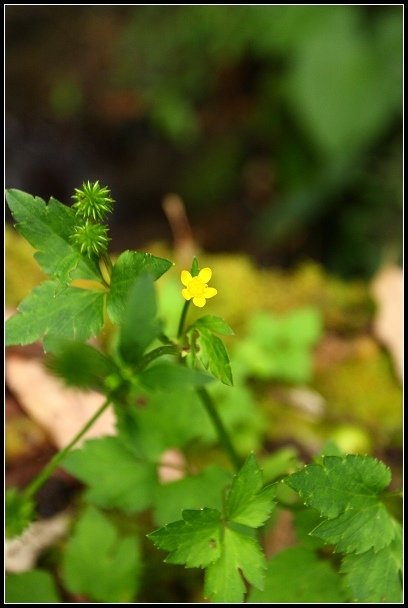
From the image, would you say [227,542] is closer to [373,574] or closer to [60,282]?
[373,574]

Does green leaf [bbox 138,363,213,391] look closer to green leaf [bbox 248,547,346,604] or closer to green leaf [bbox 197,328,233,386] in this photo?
green leaf [bbox 197,328,233,386]

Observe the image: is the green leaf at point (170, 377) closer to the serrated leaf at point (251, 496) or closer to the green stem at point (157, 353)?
the green stem at point (157, 353)

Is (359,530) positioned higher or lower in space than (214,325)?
lower

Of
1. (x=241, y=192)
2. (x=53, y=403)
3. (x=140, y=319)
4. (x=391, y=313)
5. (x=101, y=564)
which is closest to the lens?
(x=140, y=319)

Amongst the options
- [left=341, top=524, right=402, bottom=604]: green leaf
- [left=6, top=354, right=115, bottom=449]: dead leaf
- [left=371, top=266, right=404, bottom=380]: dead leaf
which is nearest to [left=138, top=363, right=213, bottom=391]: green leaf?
[left=341, top=524, right=402, bottom=604]: green leaf

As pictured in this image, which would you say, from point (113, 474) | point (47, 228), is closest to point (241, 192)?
point (113, 474)

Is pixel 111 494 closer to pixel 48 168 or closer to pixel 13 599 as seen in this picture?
pixel 13 599

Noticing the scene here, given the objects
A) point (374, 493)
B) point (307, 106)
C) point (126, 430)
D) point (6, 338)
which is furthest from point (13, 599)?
point (307, 106)

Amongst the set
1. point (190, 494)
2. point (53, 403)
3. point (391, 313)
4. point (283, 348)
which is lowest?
point (190, 494)

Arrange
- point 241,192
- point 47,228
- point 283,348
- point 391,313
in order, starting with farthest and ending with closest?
point 241,192 < point 391,313 < point 283,348 < point 47,228
